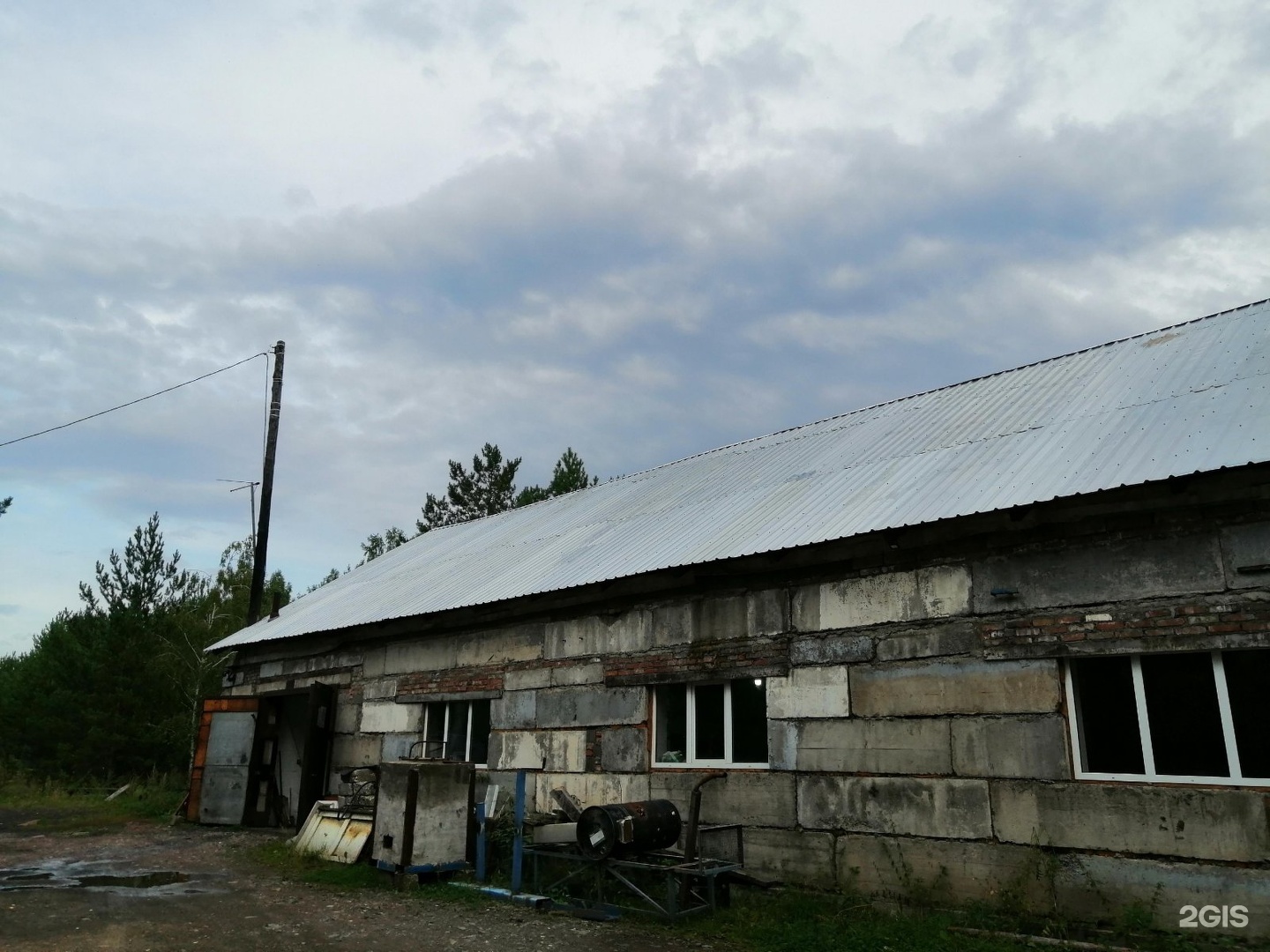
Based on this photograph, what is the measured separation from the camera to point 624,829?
811cm

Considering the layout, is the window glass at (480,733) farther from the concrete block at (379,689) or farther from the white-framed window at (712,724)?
the white-framed window at (712,724)

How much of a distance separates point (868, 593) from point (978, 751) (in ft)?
5.48

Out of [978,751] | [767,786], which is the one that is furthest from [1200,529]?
[767,786]

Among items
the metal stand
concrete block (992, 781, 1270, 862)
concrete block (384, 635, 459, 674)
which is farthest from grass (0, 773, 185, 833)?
concrete block (992, 781, 1270, 862)

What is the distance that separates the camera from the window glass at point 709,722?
9383mm

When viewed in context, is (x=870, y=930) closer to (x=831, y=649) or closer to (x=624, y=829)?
(x=624, y=829)

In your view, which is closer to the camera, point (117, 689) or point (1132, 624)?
point (1132, 624)

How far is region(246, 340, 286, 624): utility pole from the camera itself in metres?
20.0

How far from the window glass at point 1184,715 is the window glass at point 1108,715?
0.13 m

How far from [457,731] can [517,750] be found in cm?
151

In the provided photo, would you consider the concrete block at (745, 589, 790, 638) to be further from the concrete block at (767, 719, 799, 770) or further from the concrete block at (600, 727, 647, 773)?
the concrete block at (600, 727, 647, 773)

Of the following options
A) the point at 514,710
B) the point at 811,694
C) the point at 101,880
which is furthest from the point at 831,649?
the point at 101,880

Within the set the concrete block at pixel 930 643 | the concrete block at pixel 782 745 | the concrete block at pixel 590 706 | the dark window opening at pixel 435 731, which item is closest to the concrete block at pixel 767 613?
the concrete block at pixel 782 745

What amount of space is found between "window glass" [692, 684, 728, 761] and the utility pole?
13.3 metres
